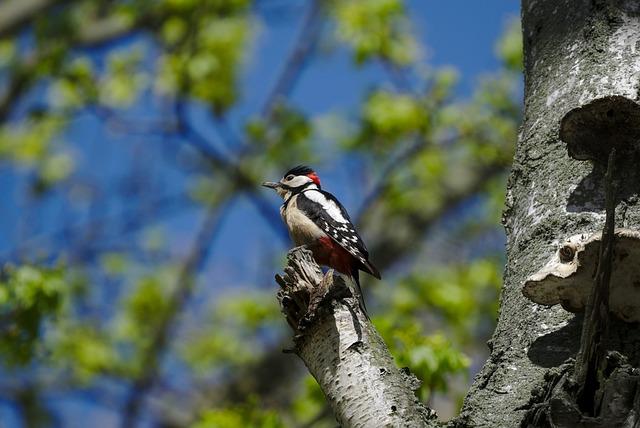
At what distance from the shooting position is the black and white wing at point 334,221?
5.17 m

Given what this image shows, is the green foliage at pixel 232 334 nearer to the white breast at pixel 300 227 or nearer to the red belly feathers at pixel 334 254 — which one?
the white breast at pixel 300 227

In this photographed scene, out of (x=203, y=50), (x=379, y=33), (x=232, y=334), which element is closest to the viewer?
(x=379, y=33)

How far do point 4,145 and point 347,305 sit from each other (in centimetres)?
1061

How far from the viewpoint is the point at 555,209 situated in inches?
119

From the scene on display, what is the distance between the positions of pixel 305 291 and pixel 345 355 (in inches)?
10.2

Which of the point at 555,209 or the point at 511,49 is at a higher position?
the point at 511,49

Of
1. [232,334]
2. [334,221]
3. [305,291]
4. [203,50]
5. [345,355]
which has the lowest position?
[345,355]

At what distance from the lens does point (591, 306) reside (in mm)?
2316

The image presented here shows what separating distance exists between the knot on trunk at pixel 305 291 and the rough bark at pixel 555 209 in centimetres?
51

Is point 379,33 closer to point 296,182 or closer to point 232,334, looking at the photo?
point 296,182

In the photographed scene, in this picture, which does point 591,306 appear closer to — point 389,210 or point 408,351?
point 408,351

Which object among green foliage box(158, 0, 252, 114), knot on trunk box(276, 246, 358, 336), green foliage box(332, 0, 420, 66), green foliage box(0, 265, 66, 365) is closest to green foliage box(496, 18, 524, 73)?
green foliage box(332, 0, 420, 66)

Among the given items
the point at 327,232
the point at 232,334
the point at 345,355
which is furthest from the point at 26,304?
the point at 232,334

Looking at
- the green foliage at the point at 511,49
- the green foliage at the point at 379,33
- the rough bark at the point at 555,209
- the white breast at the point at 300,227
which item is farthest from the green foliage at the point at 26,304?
the green foliage at the point at 511,49
